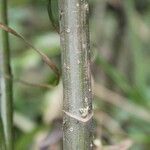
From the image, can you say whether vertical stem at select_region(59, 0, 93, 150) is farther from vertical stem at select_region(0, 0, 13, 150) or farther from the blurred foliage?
the blurred foliage

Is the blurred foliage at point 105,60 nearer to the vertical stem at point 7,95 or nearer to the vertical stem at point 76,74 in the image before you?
the vertical stem at point 7,95

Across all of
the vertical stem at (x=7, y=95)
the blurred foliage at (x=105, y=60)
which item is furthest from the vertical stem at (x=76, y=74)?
the blurred foliage at (x=105, y=60)

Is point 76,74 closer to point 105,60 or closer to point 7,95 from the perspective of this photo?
point 7,95

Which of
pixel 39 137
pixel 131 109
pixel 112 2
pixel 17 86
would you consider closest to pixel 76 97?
pixel 39 137

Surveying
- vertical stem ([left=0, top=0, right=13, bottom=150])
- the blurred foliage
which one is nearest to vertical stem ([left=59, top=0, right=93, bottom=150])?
vertical stem ([left=0, top=0, right=13, bottom=150])

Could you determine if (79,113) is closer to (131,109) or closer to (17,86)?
(131,109)
